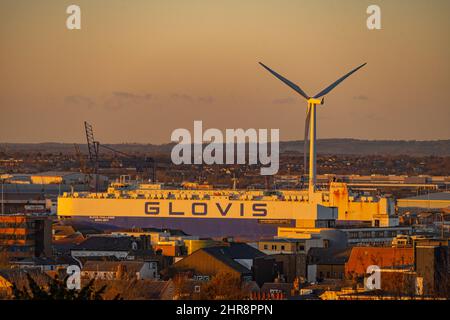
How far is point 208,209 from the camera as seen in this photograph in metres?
97.4

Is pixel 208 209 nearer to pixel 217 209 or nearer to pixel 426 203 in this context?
pixel 217 209

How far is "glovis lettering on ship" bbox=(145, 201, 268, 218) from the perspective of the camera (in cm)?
9619

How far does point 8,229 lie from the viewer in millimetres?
51906

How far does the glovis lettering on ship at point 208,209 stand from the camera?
316 ft

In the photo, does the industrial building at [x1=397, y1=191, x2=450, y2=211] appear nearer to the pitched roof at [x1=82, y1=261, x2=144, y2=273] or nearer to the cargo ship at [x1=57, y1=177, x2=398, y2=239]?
the cargo ship at [x1=57, y1=177, x2=398, y2=239]

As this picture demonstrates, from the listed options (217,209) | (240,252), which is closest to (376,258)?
(240,252)

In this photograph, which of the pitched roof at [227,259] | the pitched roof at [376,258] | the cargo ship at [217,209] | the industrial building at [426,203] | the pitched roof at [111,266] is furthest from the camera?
the industrial building at [426,203]

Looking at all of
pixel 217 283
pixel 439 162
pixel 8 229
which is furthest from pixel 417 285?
pixel 439 162

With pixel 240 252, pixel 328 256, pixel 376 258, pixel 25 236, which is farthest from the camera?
pixel 25 236

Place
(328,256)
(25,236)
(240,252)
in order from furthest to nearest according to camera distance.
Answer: (25,236) → (328,256) → (240,252)

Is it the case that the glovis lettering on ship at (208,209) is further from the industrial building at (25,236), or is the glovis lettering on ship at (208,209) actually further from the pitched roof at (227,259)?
the pitched roof at (227,259)

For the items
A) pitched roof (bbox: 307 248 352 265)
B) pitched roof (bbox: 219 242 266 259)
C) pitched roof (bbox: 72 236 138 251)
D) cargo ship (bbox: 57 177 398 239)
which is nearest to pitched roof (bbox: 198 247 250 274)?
pitched roof (bbox: 219 242 266 259)

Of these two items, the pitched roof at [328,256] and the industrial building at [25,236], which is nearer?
the pitched roof at [328,256]

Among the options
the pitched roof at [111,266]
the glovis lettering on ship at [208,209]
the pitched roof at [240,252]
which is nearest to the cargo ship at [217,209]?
the glovis lettering on ship at [208,209]
